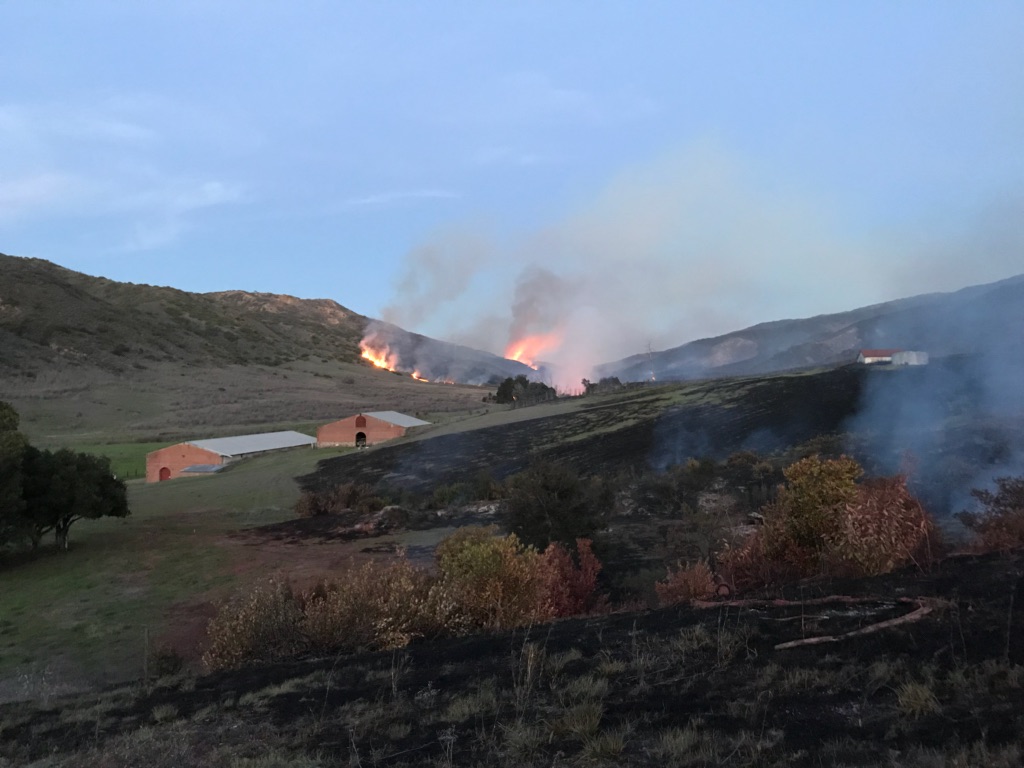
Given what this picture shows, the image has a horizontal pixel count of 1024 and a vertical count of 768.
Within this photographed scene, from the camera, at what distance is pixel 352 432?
5253 cm

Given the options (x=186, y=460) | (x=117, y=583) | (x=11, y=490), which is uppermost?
(x=186, y=460)

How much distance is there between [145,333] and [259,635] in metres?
108

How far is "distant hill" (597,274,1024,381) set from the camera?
46.7 metres

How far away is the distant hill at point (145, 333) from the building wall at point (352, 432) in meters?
47.3

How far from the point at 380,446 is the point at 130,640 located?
34.3 meters

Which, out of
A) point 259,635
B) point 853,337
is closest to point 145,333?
point 853,337

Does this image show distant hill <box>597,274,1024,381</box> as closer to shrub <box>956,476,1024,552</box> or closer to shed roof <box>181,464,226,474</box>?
shrub <box>956,476,1024,552</box>

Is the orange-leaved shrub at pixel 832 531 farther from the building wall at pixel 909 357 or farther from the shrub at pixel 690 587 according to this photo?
the building wall at pixel 909 357

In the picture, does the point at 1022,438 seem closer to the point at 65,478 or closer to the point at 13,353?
the point at 65,478

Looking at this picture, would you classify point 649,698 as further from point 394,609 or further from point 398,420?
point 398,420

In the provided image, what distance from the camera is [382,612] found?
9.85 m

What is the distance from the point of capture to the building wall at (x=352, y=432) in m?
52.4

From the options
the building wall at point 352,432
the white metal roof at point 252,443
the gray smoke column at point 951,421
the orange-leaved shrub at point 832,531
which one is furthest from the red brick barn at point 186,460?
the orange-leaved shrub at point 832,531

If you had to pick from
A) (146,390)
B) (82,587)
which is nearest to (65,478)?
(82,587)
